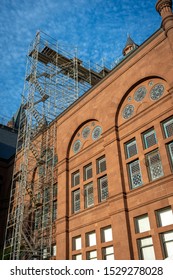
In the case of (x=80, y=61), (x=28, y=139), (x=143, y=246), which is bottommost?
(x=143, y=246)

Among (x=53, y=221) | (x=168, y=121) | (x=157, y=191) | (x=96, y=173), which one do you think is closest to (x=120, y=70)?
(x=168, y=121)

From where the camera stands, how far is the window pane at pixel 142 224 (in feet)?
49.4

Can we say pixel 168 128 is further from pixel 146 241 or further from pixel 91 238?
pixel 91 238

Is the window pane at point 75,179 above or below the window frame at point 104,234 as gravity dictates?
above

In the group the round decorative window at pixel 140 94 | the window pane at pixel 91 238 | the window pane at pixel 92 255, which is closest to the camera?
the window pane at pixel 92 255

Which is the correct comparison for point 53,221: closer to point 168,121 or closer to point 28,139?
point 28,139

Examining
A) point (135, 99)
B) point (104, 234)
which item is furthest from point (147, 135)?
point (104, 234)

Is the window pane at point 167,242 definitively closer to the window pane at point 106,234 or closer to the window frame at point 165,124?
the window pane at point 106,234

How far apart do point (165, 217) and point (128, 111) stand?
24.0 feet

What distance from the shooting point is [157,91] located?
56.6 ft

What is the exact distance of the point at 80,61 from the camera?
34.1 metres

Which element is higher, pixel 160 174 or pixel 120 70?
pixel 120 70

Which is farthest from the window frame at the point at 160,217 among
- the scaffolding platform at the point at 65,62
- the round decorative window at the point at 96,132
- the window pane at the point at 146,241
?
the scaffolding platform at the point at 65,62
